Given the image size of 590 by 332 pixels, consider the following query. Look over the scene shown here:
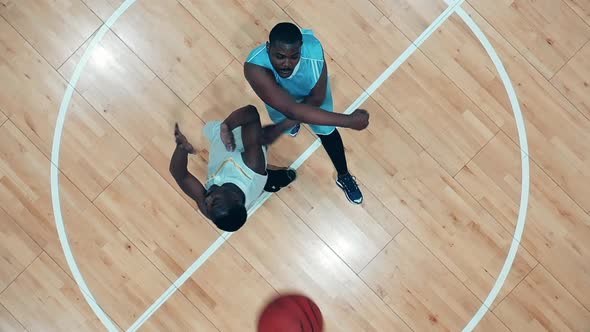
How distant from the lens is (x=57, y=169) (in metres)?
4.24

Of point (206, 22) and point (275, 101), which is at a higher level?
point (275, 101)

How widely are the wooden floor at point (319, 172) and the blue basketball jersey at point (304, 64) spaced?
1161 mm

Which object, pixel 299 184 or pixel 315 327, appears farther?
pixel 299 184

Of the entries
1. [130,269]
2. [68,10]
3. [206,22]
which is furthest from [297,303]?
[68,10]

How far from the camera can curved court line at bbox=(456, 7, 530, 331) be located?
4180mm

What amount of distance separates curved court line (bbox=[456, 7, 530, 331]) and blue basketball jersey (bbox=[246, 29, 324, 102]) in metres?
1.92

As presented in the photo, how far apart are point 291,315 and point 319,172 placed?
118 cm

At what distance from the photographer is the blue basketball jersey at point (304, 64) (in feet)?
9.74

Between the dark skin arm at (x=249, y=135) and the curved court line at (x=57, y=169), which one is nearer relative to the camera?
the dark skin arm at (x=249, y=135)

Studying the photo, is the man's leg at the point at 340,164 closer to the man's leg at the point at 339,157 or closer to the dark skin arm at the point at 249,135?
the man's leg at the point at 339,157

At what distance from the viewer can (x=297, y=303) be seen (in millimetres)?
4070

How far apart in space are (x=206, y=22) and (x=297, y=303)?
8.14ft

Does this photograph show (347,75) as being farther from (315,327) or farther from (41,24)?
(41,24)

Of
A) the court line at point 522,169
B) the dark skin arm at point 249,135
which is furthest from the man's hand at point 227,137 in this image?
the court line at point 522,169
